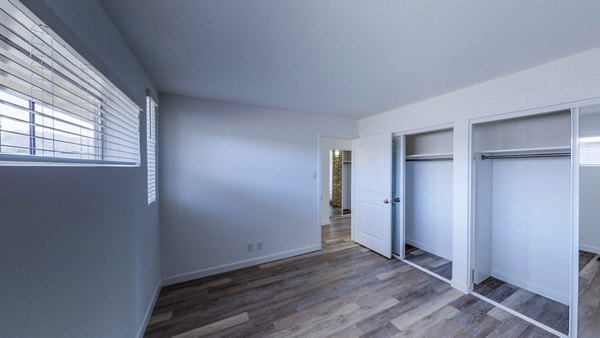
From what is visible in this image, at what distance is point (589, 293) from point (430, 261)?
1.59 m

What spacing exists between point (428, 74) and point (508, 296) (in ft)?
8.50

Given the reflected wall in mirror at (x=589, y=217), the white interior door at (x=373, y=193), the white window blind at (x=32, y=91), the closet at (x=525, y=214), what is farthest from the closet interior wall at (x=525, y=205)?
the white window blind at (x=32, y=91)

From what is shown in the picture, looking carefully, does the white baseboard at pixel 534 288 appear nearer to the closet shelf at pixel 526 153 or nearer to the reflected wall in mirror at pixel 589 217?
the reflected wall in mirror at pixel 589 217

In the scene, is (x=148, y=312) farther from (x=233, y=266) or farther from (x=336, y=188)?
(x=336, y=188)

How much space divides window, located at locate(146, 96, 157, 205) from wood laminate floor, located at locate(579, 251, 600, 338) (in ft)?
12.6

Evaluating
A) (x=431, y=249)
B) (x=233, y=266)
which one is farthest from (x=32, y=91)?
(x=431, y=249)

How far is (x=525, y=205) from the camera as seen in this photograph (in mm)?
2479

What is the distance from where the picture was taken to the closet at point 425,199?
3201mm

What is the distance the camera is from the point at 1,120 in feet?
1.99

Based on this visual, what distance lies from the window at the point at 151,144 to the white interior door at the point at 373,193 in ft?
10.2

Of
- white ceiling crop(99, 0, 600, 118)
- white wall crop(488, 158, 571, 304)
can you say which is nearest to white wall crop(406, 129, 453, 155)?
white wall crop(488, 158, 571, 304)

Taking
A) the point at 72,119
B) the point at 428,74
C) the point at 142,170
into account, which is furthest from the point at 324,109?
the point at 72,119

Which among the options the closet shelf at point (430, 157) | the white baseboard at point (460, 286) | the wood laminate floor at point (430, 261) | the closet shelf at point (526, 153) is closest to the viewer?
the closet shelf at point (526, 153)

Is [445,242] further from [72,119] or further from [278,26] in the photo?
[72,119]
